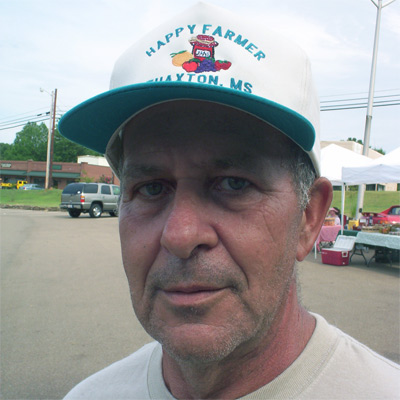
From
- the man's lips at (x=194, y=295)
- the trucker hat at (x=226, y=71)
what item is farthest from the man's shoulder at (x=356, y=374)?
the trucker hat at (x=226, y=71)

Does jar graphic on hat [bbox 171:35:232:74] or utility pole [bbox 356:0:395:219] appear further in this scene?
utility pole [bbox 356:0:395:219]

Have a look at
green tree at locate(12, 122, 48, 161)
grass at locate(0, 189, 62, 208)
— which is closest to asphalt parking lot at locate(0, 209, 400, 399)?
grass at locate(0, 189, 62, 208)

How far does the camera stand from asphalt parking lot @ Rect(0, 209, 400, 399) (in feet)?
13.1

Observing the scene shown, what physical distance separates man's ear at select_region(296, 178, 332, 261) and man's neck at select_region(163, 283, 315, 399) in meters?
0.18

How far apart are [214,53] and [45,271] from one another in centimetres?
821

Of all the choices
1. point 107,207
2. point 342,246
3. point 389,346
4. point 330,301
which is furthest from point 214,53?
point 107,207

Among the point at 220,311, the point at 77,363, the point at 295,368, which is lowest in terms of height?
the point at 77,363

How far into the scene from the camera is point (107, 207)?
23.2 metres

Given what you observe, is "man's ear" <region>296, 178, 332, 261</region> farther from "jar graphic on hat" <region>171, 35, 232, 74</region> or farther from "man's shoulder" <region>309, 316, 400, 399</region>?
"jar graphic on hat" <region>171, 35, 232, 74</region>

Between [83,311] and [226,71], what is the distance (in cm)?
539

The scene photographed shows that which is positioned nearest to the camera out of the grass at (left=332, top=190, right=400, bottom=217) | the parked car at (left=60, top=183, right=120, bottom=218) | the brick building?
the parked car at (left=60, top=183, right=120, bottom=218)

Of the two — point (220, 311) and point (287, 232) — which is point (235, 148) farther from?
point (220, 311)

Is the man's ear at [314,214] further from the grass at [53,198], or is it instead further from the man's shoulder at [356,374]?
the grass at [53,198]

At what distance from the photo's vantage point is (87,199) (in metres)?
22.0
